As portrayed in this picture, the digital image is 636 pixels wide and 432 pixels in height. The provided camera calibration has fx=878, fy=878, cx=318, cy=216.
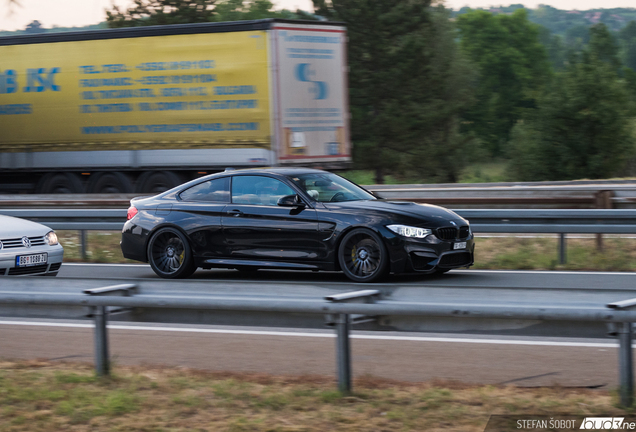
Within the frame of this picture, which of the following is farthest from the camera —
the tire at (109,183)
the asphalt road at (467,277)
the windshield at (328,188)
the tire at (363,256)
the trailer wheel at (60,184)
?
the trailer wheel at (60,184)

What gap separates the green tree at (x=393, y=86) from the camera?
43.7 m

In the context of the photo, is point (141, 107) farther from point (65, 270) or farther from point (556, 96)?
point (556, 96)

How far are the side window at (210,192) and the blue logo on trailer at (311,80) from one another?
906 cm

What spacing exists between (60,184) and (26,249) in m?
13.1

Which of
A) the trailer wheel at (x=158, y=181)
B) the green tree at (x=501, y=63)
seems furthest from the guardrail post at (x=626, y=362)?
the green tree at (x=501, y=63)

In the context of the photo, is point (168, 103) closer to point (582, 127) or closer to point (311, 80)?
point (311, 80)

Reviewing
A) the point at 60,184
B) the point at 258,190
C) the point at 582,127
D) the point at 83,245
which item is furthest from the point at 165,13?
the point at 258,190

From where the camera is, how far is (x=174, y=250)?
10.9 metres

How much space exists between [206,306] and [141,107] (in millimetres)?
16489

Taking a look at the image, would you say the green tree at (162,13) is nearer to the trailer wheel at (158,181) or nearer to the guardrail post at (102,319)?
the trailer wheel at (158,181)

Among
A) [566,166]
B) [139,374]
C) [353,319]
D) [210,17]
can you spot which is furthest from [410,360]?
[210,17]

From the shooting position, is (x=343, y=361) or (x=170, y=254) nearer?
(x=343, y=361)

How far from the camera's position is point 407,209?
9.90 metres

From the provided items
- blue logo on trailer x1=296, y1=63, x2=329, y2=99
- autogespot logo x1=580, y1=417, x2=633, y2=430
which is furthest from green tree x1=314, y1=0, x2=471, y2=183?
autogespot logo x1=580, y1=417, x2=633, y2=430
